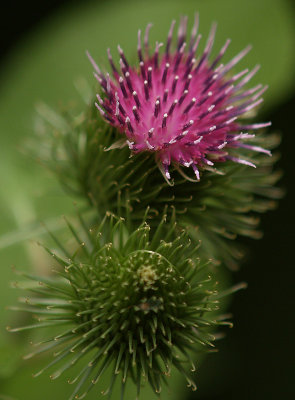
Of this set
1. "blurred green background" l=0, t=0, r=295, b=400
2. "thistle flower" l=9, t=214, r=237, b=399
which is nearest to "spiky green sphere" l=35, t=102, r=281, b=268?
"thistle flower" l=9, t=214, r=237, b=399

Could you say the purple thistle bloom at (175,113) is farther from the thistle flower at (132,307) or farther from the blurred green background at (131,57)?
the blurred green background at (131,57)

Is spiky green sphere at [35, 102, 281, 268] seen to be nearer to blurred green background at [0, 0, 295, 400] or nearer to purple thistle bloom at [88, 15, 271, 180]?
purple thistle bloom at [88, 15, 271, 180]

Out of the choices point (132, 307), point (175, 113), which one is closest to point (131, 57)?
point (175, 113)

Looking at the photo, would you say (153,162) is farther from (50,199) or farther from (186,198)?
(50,199)

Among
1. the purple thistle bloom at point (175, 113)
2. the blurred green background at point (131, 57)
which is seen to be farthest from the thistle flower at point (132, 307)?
the blurred green background at point (131, 57)

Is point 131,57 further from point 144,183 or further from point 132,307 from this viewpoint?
point 132,307

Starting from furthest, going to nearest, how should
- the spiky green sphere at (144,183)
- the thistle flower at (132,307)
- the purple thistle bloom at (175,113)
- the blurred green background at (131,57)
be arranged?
the blurred green background at (131,57) → the spiky green sphere at (144,183) → the purple thistle bloom at (175,113) → the thistle flower at (132,307)
